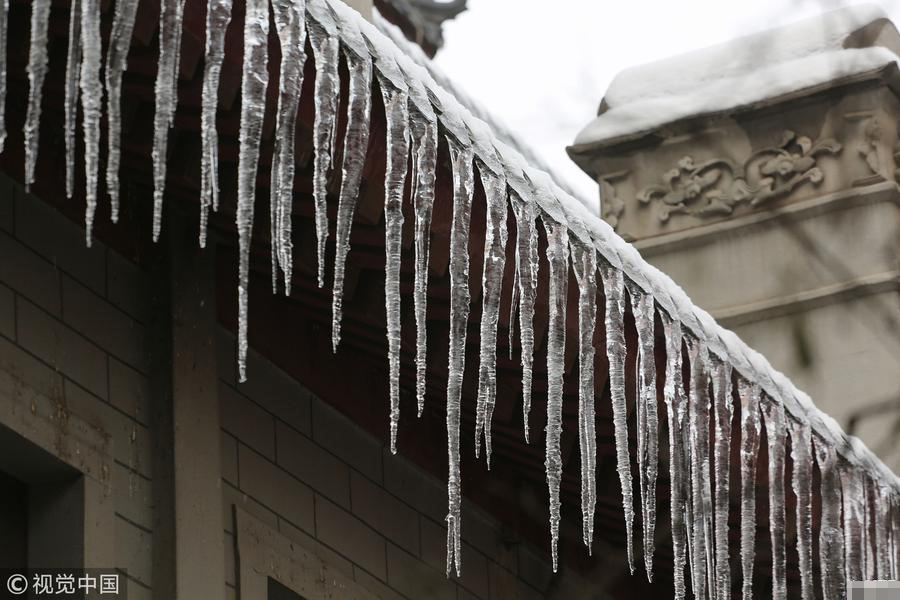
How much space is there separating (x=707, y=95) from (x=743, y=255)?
797 millimetres

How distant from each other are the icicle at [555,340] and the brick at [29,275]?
1158mm

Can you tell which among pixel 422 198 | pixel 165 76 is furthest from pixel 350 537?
pixel 165 76

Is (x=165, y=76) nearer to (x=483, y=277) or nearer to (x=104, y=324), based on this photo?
(x=483, y=277)

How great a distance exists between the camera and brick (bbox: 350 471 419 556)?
240 inches

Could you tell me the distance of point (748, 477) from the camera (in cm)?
598

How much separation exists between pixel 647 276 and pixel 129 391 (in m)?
1.46

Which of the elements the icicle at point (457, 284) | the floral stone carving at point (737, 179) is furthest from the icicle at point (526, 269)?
the floral stone carving at point (737, 179)

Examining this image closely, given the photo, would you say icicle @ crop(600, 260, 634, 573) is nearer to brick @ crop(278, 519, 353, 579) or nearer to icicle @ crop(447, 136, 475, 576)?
icicle @ crop(447, 136, 475, 576)

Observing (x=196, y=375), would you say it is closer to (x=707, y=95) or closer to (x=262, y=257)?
(x=262, y=257)

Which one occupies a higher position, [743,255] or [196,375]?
[743,255]

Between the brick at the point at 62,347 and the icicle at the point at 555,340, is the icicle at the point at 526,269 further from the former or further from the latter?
the brick at the point at 62,347

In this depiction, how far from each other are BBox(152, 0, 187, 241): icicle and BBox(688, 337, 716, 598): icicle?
2043mm

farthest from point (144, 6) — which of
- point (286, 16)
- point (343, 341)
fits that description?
point (343, 341)

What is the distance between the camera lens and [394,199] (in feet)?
14.9
